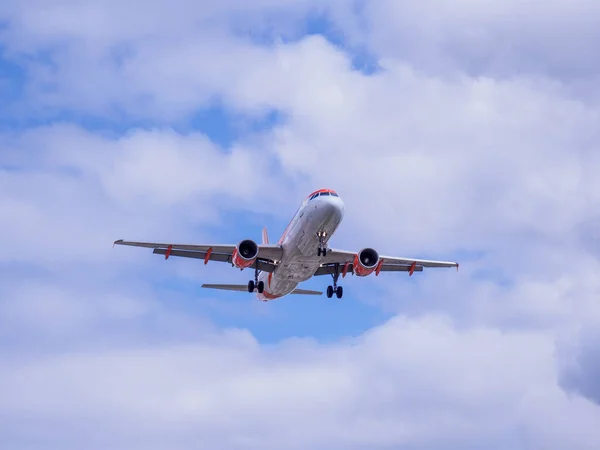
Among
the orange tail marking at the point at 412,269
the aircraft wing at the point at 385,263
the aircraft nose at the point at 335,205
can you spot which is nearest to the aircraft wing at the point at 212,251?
the aircraft wing at the point at 385,263

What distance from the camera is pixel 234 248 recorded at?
76188mm

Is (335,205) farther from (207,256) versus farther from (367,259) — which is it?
(207,256)

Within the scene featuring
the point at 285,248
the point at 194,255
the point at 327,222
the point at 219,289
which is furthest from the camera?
the point at 219,289

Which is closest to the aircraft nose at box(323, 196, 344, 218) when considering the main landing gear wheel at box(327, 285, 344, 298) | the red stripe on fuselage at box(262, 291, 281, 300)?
the main landing gear wheel at box(327, 285, 344, 298)

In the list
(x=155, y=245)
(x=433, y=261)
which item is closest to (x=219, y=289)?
(x=155, y=245)

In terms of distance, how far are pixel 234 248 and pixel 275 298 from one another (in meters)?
9.56

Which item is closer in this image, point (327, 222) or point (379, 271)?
point (327, 222)

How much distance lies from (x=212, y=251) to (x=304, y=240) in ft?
30.0

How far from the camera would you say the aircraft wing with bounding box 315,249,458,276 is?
77.6m

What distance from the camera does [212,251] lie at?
77.8 m

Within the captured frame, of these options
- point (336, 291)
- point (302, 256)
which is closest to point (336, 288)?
point (336, 291)

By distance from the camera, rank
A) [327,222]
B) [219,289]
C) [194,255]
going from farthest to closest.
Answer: [219,289] → [194,255] → [327,222]

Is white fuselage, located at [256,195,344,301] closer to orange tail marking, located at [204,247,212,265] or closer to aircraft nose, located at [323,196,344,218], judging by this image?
aircraft nose, located at [323,196,344,218]

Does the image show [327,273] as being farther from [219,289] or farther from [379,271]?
[219,289]
